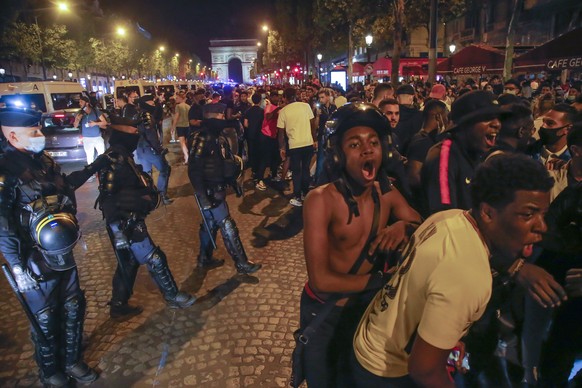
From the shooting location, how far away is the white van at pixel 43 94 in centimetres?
1435

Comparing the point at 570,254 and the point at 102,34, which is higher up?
the point at 102,34

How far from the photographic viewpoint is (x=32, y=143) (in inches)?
126

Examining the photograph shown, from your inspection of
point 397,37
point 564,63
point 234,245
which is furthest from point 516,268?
point 397,37

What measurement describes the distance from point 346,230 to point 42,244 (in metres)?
2.18

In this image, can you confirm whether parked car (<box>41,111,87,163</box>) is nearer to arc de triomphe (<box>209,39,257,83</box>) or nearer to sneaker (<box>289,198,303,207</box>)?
sneaker (<box>289,198,303,207</box>)

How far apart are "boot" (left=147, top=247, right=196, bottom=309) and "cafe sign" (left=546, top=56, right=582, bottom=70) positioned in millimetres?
8600

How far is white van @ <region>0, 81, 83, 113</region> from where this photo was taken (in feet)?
47.1

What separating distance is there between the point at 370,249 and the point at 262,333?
2218 millimetres

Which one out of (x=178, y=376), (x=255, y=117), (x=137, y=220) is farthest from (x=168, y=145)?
(x=178, y=376)

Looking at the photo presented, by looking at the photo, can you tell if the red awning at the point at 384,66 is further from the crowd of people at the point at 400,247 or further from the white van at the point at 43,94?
the crowd of people at the point at 400,247

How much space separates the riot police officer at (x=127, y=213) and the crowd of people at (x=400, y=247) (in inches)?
0.5

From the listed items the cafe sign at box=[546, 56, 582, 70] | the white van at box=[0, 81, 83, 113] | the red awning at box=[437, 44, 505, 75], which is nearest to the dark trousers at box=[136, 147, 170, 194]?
the white van at box=[0, 81, 83, 113]

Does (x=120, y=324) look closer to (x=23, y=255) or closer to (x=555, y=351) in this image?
(x=23, y=255)

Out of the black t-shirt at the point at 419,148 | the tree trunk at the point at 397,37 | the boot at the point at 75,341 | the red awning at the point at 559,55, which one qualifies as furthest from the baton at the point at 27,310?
the tree trunk at the point at 397,37
